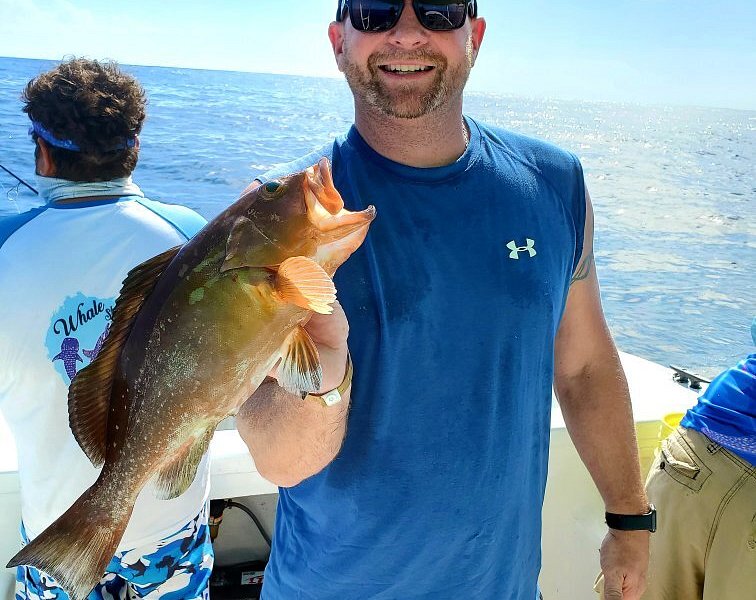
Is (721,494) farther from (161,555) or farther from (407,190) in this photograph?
(161,555)

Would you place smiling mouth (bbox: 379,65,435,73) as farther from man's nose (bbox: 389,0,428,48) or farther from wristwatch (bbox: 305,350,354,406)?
wristwatch (bbox: 305,350,354,406)

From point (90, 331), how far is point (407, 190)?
1.37 metres

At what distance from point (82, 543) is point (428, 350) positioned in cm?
82

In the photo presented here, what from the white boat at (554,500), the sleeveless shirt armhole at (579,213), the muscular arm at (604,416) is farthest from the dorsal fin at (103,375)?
the white boat at (554,500)

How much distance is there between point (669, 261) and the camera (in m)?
12.3

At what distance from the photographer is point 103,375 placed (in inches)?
A: 52.5

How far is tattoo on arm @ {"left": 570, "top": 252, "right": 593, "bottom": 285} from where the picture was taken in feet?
6.30

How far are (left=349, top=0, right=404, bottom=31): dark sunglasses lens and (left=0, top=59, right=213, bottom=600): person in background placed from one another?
47.2 inches

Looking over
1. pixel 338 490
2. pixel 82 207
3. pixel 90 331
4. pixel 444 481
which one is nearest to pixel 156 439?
pixel 338 490

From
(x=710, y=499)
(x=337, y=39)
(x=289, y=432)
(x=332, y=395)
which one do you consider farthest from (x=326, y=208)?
(x=710, y=499)

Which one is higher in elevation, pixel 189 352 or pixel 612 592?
pixel 189 352

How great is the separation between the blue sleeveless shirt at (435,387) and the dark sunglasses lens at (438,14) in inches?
13.4

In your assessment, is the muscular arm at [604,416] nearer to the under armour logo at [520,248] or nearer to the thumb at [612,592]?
the thumb at [612,592]

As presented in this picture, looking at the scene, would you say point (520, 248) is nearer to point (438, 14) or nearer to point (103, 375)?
point (438, 14)
